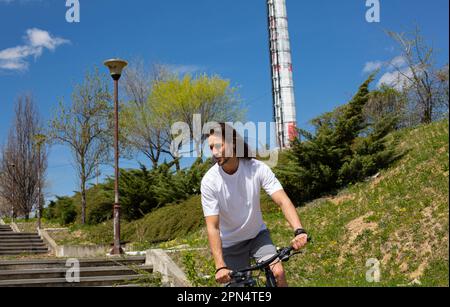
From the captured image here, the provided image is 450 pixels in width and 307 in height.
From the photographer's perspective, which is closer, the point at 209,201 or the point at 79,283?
the point at 209,201

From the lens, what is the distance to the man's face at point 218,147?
10.7 feet

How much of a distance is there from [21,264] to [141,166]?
10218 mm

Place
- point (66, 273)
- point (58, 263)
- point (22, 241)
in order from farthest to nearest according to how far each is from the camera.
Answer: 1. point (22, 241)
2. point (58, 263)
3. point (66, 273)

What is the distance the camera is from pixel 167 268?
7.98 m

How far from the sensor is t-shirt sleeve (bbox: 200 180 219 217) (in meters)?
3.33

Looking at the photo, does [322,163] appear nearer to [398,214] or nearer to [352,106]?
[352,106]

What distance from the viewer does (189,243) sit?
38.2ft

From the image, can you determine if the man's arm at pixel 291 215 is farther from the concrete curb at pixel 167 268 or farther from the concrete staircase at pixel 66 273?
the concrete staircase at pixel 66 273

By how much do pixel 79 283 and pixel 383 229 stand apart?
5128 mm

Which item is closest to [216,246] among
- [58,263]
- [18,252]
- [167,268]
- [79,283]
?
[167,268]

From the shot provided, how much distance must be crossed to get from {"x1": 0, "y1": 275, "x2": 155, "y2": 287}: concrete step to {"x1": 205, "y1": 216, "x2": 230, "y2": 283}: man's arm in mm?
4974

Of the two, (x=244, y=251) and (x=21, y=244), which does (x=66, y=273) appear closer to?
(x=244, y=251)

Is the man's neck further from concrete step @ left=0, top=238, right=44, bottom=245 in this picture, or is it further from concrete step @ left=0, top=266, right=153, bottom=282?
concrete step @ left=0, top=238, right=44, bottom=245

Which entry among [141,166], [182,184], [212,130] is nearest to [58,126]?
[141,166]
